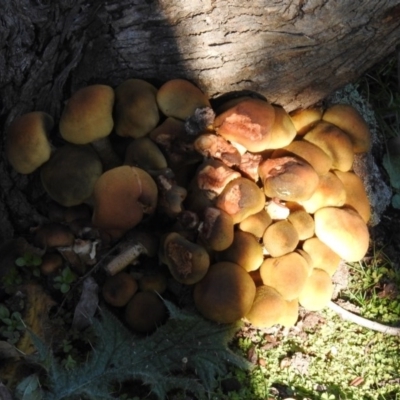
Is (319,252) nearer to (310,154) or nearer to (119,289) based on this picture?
(310,154)

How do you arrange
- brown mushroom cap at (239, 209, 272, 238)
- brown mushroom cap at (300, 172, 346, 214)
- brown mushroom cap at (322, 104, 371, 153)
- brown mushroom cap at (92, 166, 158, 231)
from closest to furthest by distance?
brown mushroom cap at (92, 166, 158, 231)
brown mushroom cap at (239, 209, 272, 238)
brown mushroom cap at (300, 172, 346, 214)
brown mushroom cap at (322, 104, 371, 153)

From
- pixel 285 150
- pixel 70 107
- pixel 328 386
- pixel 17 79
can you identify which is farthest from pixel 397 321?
pixel 17 79

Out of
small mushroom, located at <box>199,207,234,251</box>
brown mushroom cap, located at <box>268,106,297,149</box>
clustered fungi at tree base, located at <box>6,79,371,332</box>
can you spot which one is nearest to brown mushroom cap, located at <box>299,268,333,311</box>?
clustered fungi at tree base, located at <box>6,79,371,332</box>

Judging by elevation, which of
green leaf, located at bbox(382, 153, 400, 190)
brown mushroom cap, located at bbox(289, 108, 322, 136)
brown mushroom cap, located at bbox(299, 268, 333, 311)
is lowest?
green leaf, located at bbox(382, 153, 400, 190)

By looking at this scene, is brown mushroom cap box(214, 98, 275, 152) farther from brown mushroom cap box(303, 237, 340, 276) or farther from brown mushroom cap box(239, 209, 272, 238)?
brown mushroom cap box(303, 237, 340, 276)

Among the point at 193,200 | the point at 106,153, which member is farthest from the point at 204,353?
the point at 106,153

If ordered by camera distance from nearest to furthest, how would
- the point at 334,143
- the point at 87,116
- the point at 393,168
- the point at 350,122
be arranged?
the point at 87,116 → the point at 334,143 → the point at 350,122 → the point at 393,168

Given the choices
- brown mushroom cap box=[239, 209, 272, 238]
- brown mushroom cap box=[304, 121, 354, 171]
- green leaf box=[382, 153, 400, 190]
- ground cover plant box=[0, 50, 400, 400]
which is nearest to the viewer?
ground cover plant box=[0, 50, 400, 400]
